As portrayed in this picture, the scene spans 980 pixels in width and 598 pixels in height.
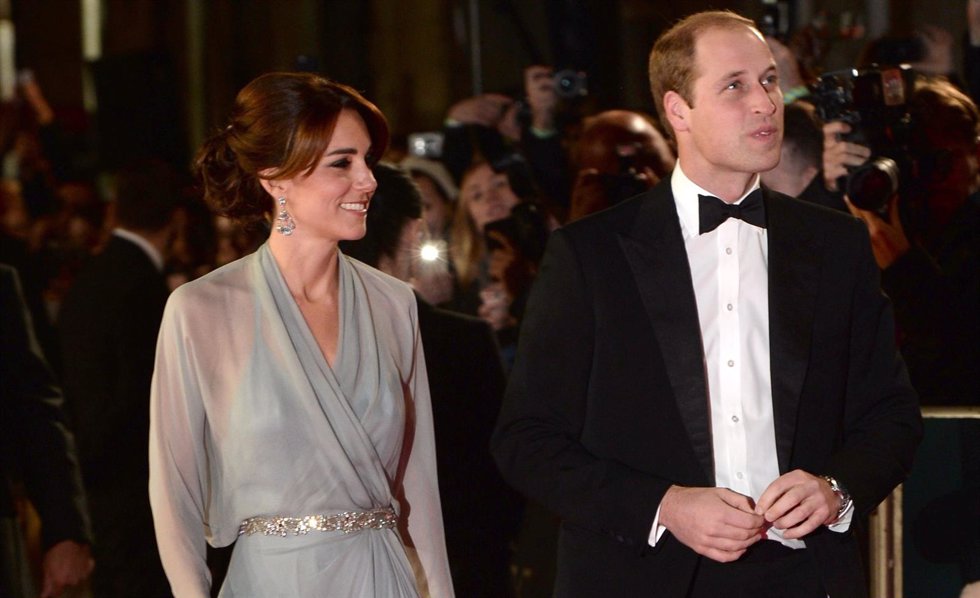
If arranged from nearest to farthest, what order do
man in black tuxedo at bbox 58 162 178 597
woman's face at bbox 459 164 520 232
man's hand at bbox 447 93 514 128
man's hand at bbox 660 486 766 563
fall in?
man's hand at bbox 660 486 766 563, man in black tuxedo at bbox 58 162 178 597, woman's face at bbox 459 164 520 232, man's hand at bbox 447 93 514 128

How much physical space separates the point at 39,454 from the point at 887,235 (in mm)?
2425

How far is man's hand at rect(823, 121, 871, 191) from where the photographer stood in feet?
13.7

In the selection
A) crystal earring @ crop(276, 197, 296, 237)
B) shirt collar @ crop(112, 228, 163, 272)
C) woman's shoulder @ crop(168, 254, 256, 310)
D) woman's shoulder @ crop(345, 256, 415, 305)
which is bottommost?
shirt collar @ crop(112, 228, 163, 272)

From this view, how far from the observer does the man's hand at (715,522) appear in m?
2.62

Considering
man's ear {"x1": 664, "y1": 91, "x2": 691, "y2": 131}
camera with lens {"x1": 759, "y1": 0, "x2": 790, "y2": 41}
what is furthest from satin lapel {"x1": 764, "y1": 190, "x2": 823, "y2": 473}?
camera with lens {"x1": 759, "y1": 0, "x2": 790, "y2": 41}

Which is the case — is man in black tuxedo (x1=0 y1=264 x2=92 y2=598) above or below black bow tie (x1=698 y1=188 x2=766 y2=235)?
below

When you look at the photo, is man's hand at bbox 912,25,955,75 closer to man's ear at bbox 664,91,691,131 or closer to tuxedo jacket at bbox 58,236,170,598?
man's ear at bbox 664,91,691,131

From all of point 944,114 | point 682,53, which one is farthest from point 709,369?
point 944,114

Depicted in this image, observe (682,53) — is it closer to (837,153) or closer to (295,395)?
(295,395)

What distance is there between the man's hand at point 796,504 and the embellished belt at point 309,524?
33.0 inches

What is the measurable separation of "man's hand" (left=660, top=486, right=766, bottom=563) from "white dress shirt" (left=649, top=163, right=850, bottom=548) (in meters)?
0.08

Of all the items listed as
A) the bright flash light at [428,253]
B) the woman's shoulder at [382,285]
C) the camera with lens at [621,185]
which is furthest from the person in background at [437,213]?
the woman's shoulder at [382,285]

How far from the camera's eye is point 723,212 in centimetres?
295

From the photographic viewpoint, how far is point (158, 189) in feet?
19.6
